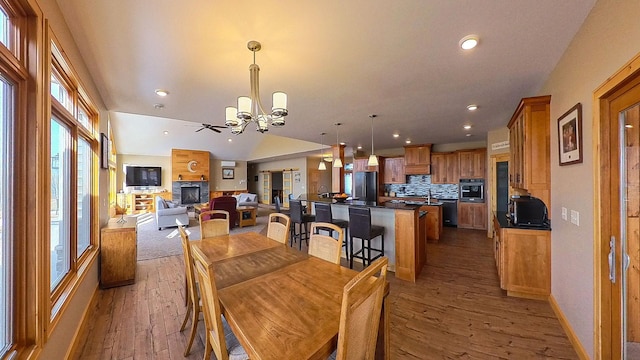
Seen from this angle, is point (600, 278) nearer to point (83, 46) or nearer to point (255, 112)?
point (255, 112)

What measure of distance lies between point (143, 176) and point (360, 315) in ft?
37.3

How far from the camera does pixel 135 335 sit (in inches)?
81.9

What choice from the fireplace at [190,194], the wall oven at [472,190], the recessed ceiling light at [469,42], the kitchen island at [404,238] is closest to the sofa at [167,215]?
the fireplace at [190,194]

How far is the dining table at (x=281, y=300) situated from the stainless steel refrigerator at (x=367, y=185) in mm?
5260

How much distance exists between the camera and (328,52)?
2006mm

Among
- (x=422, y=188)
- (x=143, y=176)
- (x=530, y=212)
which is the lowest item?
(x=530, y=212)

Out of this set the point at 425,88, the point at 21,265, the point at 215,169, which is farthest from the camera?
the point at 215,169

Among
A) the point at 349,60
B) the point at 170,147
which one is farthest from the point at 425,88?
the point at 170,147

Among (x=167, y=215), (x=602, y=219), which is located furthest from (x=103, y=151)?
(x=602, y=219)

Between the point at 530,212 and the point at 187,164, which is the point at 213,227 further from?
the point at 187,164

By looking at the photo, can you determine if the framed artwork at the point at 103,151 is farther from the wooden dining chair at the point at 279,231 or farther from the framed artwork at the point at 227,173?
the framed artwork at the point at 227,173

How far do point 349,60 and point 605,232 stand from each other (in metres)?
2.25

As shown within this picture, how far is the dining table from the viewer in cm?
95

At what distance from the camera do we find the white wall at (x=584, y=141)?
4.43ft
